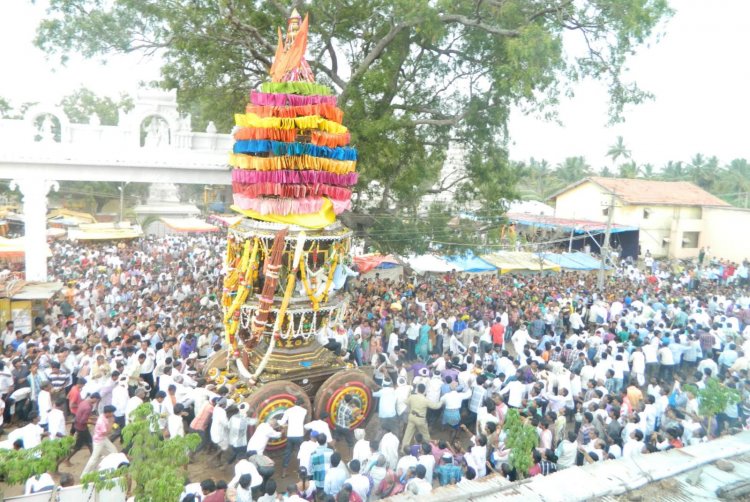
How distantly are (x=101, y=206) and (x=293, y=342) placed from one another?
3448 centimetres

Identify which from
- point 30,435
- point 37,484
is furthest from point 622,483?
point 30,435

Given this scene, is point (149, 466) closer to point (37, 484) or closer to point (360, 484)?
point (37, 484)

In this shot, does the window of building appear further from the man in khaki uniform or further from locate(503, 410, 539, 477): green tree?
locate(503, 410, 539, 477): green tree

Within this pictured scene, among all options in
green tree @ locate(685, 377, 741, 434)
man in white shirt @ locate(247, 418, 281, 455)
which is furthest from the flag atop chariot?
green tree @ locate(685, 377, 741, 434)

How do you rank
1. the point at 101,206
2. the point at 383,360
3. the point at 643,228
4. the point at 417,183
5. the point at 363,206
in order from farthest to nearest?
the point at 101,206 → the point at 643,228 → the point at 363,206 → the point at 417,183 → the point at 383,360

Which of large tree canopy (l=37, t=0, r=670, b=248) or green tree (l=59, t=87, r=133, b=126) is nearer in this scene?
large tree canopy (l=37, t=0, r=670, b=248)

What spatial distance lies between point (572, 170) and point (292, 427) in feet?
152

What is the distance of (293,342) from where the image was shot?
29.3ft

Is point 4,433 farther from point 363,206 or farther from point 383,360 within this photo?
point 363,206

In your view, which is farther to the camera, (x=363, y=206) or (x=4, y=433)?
(x=363, y=206)

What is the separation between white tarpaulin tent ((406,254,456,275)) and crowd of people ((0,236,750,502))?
1429 millimetres

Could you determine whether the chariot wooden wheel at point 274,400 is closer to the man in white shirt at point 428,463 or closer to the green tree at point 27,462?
the man in white shirt at point 428,463

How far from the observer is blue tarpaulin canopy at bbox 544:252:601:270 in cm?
2214

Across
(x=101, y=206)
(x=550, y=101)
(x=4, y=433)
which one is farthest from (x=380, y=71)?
(x=101, y=206)
